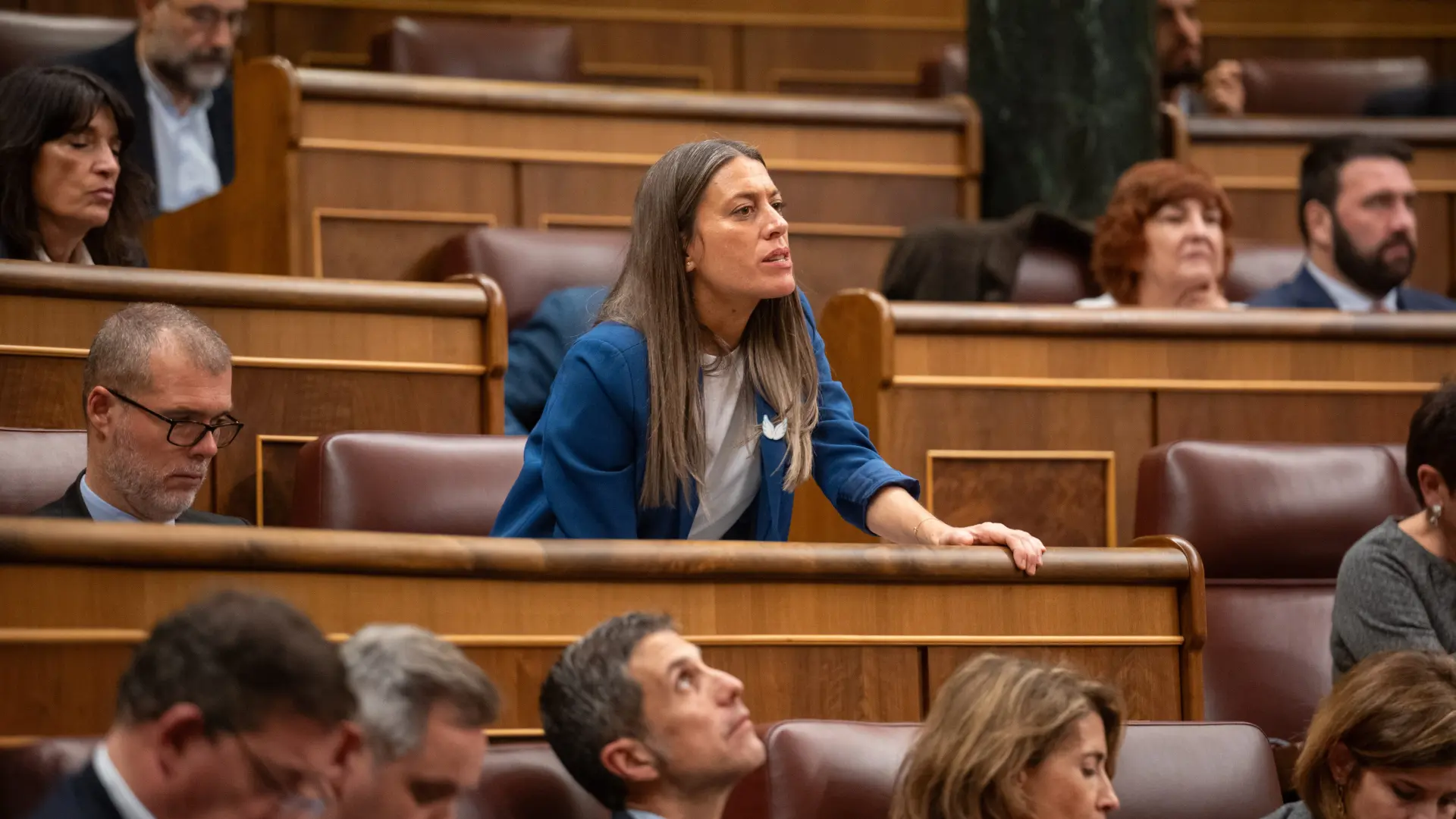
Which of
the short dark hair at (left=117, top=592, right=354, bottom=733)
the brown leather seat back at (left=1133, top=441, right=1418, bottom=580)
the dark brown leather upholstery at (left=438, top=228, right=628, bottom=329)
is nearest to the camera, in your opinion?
the short dark hair at (left=117, top=592, right=354, bottom=733)

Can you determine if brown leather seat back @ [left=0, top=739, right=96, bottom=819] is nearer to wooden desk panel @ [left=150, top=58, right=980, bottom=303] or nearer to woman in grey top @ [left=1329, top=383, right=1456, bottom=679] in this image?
woman in grey top @ [left=1329, top=383, right=1456, bottom=679]

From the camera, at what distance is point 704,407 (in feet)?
3.02

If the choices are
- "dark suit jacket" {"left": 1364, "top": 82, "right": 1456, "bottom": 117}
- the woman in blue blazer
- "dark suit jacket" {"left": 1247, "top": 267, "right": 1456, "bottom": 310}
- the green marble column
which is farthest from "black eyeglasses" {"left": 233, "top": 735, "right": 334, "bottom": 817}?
"dark suit jacket" {"left": 1364, "top": 82, "right": 1456, "bottom": 117}

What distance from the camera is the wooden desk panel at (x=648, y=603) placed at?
66cm

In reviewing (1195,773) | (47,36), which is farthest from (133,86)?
(1195,773)

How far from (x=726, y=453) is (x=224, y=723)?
1.46ft

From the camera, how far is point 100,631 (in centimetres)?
66

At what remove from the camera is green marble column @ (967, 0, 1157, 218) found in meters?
1.71

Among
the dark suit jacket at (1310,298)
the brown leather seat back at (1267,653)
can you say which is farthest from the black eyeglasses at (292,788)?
the dark suit jacket at (1310,298)

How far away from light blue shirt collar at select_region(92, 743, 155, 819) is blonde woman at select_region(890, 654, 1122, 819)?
1.01ft

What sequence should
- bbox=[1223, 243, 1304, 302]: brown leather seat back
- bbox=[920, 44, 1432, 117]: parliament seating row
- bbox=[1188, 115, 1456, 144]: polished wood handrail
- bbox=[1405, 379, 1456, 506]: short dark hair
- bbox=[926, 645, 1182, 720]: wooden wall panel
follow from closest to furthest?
bbox=[926, 645, 1182, 720]: wooden wall panel < bbox=[1405, 379, 1456, 506]: short dark hair < bbox=[1223, 243, 1304, 302]: brown leather seat back < bbox=[1188, 115, 1456, 144]: polished wood handrail < bbox=[920, 44, 1432, 117]: parliament seating row

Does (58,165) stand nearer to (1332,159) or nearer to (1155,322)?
(1155,322)

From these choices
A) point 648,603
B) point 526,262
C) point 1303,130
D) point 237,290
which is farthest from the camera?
point 1303,130

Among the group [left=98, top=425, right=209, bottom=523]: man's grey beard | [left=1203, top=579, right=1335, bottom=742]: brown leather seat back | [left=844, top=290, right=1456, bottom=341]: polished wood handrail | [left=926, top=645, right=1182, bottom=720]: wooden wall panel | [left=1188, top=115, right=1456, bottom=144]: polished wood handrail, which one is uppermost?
[left=1188, top=115, right=1456, bottom=144]: polished wood handrail
